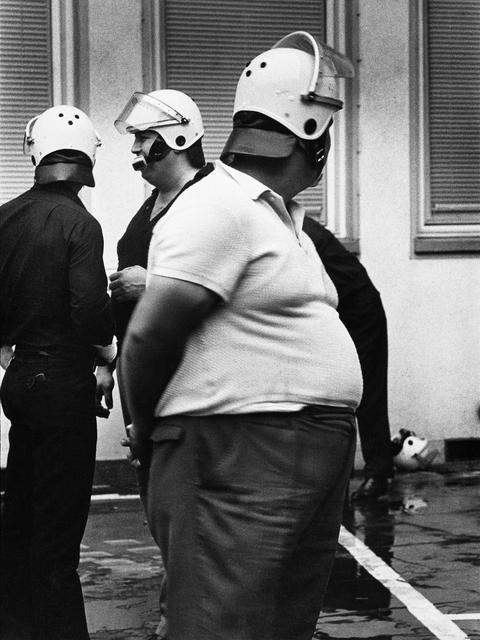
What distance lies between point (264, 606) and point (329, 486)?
312mm

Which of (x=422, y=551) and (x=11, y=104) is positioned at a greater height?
(x=11, y=104)

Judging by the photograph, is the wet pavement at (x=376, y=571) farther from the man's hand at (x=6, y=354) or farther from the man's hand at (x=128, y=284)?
the man's hand at (x=128, y=284)

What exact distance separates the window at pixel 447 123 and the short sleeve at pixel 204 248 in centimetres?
749

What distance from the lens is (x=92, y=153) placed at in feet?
17.7

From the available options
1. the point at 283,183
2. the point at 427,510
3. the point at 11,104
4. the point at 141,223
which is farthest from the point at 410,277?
the point at 283,183

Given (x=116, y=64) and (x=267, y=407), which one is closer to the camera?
(x=267, y=407)

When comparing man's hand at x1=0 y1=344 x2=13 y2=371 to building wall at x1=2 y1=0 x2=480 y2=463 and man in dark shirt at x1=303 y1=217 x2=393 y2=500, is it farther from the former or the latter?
building wall at x1=2 y1=0 x2=480 y2=463

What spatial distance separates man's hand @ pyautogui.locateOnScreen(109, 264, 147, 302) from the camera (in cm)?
524

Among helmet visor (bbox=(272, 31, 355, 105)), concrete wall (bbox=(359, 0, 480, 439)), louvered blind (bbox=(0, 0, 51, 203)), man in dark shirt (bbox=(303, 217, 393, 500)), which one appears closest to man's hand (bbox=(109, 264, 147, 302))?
helmet visor (bbox=(272, 31, 355, 105))

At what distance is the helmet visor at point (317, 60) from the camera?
3.24 m

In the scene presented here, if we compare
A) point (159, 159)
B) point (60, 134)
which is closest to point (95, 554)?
point (159, 159)

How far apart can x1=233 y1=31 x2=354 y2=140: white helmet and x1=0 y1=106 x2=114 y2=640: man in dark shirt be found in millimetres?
1768

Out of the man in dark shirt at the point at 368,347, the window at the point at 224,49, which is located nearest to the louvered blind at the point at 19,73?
the window at the point at 224,49

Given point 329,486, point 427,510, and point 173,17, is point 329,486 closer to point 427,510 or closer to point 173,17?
point 427,510
